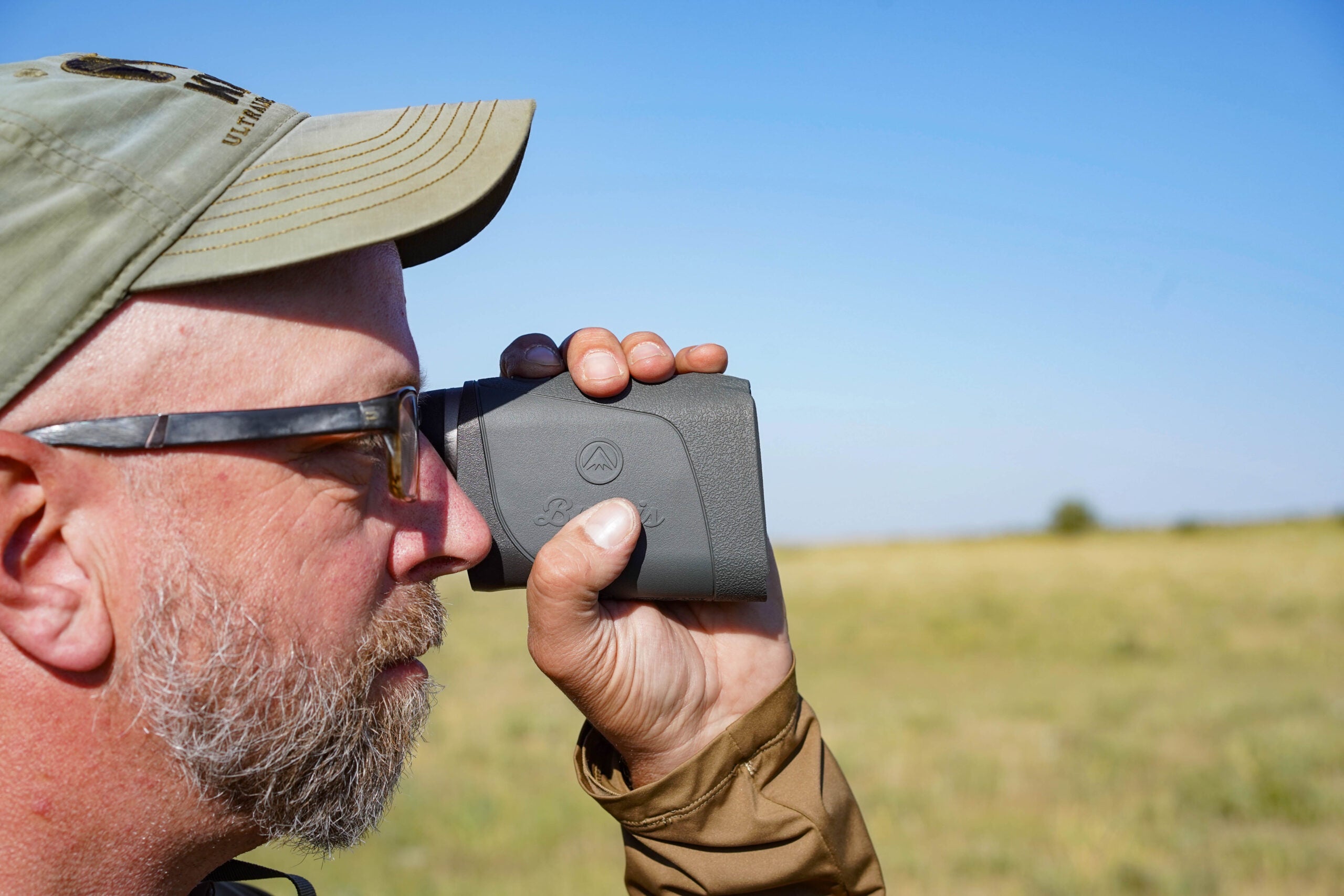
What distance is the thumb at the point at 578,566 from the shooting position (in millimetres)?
1801

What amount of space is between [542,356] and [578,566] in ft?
1.61

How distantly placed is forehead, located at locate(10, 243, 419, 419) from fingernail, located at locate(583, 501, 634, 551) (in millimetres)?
422

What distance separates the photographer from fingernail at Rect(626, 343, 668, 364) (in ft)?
6.45

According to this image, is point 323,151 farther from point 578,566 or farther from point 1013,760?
point 1013,760

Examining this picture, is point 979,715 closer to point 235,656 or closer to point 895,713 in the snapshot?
point 895,713

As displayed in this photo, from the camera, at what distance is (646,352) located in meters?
1.97

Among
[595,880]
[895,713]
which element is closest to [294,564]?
[595,880]

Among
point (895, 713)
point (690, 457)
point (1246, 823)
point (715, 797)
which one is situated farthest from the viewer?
point (895, 713)

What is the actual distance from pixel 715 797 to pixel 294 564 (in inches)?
40.8

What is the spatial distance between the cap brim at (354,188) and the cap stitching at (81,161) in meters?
0.07

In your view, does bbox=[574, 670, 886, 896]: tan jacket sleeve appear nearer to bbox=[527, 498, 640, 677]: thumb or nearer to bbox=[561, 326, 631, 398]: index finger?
bbox=[527, 498, 640, 677]: thumb

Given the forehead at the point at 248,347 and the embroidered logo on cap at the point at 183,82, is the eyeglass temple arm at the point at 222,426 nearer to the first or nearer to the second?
the forehead at the point at 248,347

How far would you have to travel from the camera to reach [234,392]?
1.47m

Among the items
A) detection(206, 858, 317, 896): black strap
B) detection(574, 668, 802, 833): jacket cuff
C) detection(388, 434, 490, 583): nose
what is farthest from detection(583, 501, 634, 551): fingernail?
detection(206, 858, 317, 896): black strap
